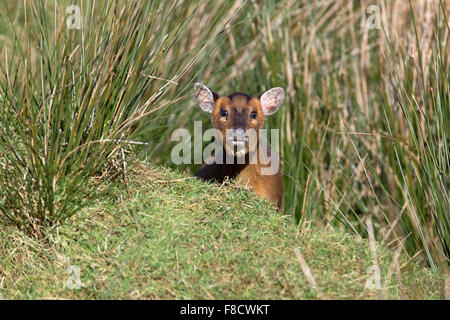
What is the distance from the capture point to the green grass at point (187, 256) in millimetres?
3078

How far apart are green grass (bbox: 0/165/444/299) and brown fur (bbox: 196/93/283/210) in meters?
1.00

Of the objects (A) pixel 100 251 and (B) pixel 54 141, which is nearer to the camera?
(A) pixel 100 251

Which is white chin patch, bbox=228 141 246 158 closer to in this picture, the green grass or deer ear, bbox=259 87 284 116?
deer ear, bbox=259 87 284 116

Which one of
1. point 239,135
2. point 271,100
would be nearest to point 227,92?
point 271,100

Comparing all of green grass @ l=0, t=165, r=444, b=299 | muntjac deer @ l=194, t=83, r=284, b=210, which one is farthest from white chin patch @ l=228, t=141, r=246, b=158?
green grass @ l=0, t=165, r=444, b=299

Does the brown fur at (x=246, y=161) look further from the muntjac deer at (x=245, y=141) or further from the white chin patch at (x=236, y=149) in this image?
the white chin patch at (x=236, y=149)

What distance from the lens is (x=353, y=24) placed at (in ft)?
22.9

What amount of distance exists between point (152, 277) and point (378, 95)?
3.97 m

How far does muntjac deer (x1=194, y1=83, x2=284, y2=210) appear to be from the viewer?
464 cm

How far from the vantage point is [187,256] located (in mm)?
3205

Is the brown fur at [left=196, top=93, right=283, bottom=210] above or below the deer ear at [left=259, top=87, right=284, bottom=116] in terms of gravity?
below

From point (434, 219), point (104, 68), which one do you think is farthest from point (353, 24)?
point (104, 68)
